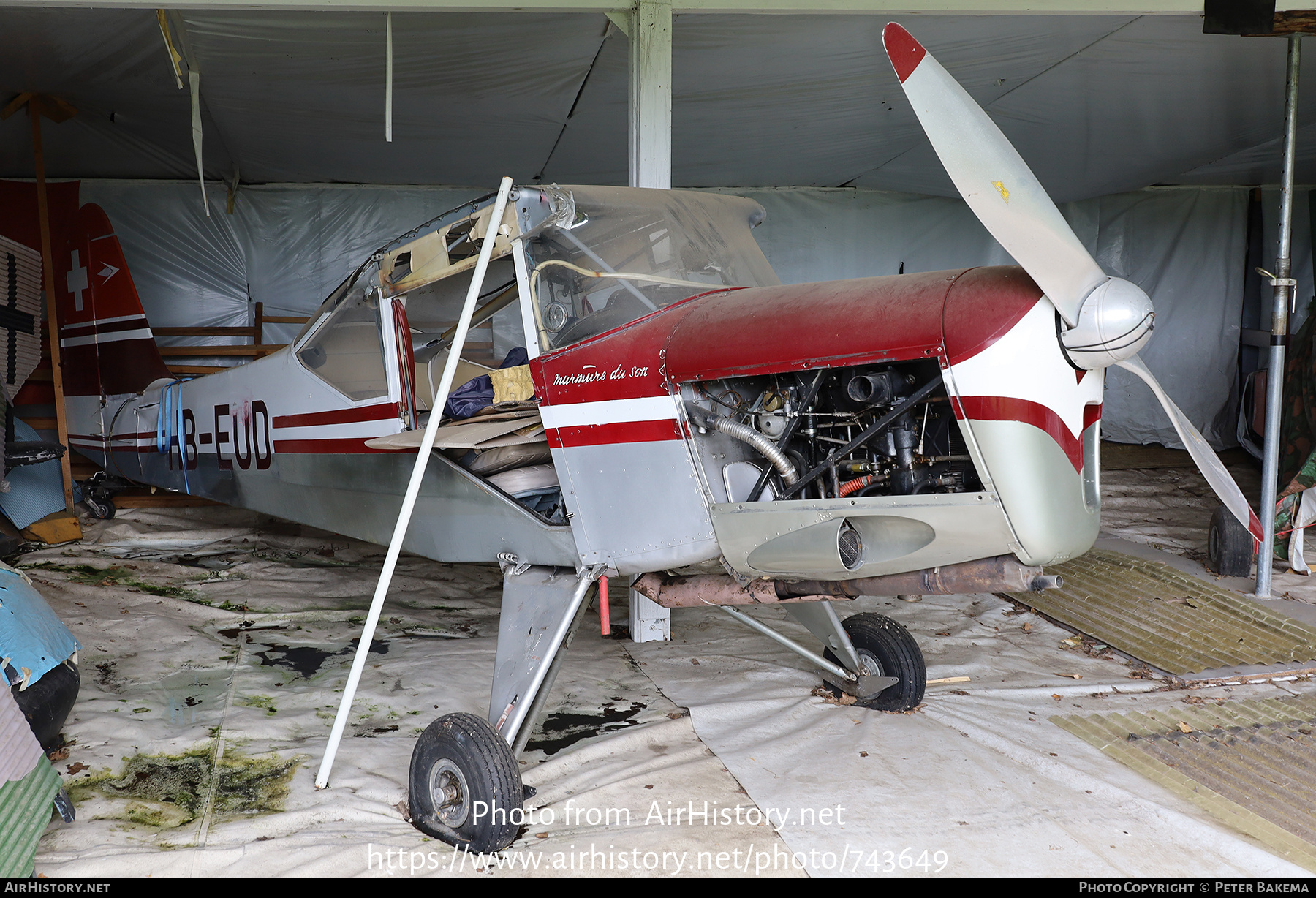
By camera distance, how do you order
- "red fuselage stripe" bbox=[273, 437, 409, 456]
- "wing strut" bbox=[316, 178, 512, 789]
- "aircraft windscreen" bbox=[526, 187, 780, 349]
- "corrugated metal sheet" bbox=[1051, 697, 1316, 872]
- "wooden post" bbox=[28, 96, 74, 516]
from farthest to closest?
"wooden post" bbox=[28, 96, 74, 516], "red fuselage stripe" bbox=[273, 437, 409, 456], "aircraft windscreen" bbox=[526, 187, 780, 349], "wing strut" bbox=[316, 178, 512, 789], "corrugated metal sheet" bbox=[1051, 697, 1316, 872]

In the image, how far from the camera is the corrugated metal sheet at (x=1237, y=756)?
2.76m

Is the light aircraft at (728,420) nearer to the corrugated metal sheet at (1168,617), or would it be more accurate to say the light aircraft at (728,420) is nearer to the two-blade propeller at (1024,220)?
the two-blade propeller at (1024,220)

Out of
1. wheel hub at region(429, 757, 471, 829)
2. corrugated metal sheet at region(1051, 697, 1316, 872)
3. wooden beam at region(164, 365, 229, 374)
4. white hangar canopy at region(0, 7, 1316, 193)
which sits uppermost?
white hangar canopy at region(0, 7, 1316, 193)

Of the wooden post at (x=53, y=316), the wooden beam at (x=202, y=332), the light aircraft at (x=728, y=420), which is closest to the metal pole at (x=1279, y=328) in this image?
the light aircraft at (x=728, y=420)

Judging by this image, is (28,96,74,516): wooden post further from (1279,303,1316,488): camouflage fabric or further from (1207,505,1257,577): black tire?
(1279,303,1316,488): camouflage fabric

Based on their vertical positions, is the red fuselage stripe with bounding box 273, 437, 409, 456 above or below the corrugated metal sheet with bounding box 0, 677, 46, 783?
above

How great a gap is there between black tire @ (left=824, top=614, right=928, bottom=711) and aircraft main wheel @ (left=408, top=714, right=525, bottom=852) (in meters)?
1.71

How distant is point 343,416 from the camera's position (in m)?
4.21

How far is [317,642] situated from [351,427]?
4.11 feet

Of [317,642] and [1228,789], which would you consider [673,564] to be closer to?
[1228,789]

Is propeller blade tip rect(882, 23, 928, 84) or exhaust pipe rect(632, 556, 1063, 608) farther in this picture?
exhaust pipe rect(632, 556, 1063, 608)

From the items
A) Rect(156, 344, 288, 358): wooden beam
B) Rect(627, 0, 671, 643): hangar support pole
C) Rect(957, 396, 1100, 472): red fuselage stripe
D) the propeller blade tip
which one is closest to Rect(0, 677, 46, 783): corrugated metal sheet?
Rect(627, 0, 671, 643): hangar support pole

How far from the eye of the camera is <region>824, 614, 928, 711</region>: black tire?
3.67 m
